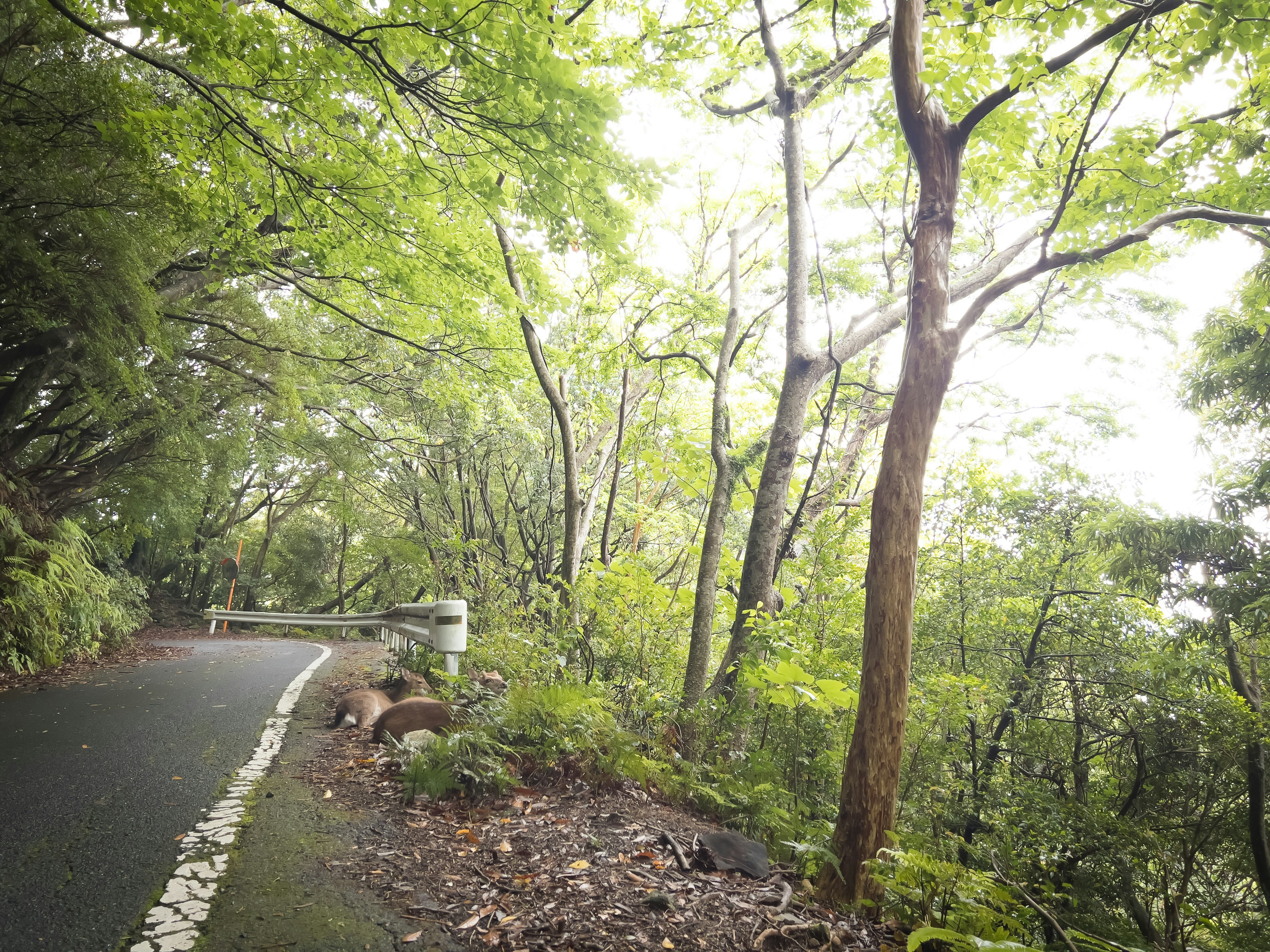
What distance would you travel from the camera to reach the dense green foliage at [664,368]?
4.55m

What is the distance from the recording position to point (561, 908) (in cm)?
271

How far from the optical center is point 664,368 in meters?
10.4

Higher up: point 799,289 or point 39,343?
point 799,289

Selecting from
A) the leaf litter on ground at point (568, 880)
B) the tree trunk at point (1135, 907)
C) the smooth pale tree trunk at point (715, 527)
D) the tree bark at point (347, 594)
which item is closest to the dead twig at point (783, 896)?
the leaf litter on ground at point (568, 880)

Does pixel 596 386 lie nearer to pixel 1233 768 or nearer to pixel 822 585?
pixel 822 585

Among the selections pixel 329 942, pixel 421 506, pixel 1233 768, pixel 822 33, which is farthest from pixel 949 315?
pixel 421 506

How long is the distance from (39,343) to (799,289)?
1012cm

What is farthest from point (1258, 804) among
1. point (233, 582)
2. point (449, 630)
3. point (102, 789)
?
point (233, 582)

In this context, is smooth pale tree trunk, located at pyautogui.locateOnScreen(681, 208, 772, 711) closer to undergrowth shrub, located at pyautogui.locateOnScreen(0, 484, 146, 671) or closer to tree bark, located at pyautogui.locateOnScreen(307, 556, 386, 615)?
undergrowth shrub, located at pyautogui.locateOnScreen(0, 484, 146, 671)

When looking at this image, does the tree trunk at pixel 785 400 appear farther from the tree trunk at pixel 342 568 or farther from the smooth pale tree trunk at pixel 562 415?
the tree trunk at pixel 342 568

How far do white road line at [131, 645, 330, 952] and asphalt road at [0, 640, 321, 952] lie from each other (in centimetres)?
7

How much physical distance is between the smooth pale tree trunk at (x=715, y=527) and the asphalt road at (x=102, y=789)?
4.05m

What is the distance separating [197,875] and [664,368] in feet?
29.0

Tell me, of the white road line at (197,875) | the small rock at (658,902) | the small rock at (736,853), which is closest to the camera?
the white road line at (197,875)
